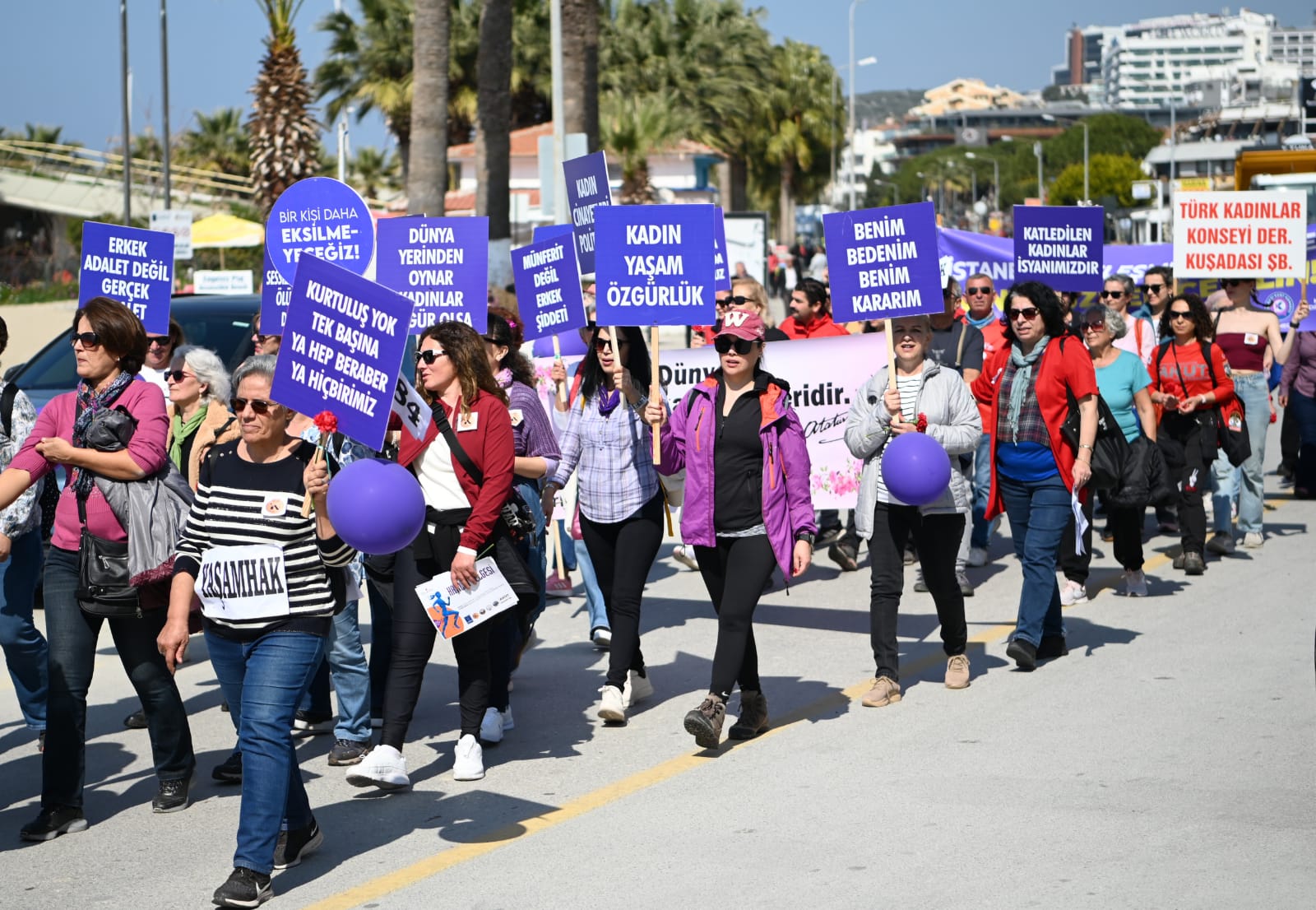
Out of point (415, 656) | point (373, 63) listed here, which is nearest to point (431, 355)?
point (415, 656)

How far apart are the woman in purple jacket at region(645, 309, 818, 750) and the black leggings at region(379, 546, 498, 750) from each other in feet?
3.24

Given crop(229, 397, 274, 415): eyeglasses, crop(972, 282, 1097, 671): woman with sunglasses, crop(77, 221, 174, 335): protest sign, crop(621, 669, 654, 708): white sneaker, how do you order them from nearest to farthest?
crop(229, 397, 274, 415): eyeglasses → crop(621, 669, 654, 708): white sneaker → crop(972, 282, 1097, 671): woman with sunglasses → crop(77, 221, 174, 335): protest sign

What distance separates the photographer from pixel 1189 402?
11.1 meters

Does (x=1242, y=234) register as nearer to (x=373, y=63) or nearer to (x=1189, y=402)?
(x=1189, y=402)

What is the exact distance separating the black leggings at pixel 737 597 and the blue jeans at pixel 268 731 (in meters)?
2.08

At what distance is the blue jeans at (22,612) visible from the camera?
6719 millimetres

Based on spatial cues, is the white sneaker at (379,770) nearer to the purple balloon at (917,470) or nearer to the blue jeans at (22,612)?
the blue jeans at (22,612)

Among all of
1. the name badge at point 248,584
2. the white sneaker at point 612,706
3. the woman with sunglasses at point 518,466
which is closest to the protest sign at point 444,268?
the woman with sunglasses at point 518,466

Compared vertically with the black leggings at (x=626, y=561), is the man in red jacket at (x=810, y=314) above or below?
above

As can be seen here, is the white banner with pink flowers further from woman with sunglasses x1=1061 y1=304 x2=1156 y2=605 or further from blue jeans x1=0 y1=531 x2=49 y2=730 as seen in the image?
blue jeans x1=0 y1=531 x2=49 y2=730

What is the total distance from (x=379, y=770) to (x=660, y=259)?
2891 mm

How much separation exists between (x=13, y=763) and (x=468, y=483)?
249 cm

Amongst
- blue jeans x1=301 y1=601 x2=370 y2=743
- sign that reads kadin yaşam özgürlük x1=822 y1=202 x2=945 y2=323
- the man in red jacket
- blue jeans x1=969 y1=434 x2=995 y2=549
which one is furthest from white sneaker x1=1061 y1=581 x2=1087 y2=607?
blue jeans x1=301 y1=601 x2=370 y2=743

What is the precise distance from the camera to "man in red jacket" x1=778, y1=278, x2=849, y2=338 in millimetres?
12539
